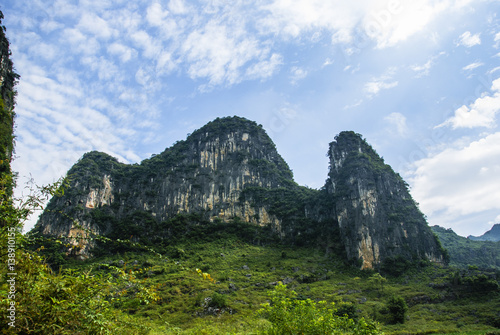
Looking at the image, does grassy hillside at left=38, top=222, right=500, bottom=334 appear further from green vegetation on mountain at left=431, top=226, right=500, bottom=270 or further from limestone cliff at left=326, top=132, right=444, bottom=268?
green vegetation on mountain at left=431, top=226, right=500, bottom=270

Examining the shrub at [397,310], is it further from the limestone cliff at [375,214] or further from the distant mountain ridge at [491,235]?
the distant mountain ridge at [491,235]


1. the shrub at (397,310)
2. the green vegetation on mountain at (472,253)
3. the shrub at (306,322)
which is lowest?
the shrub at (397,310)

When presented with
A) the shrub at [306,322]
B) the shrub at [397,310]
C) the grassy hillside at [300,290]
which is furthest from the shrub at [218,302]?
the shrub at [306,322]

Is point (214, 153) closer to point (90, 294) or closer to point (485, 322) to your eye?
point (485, 322)

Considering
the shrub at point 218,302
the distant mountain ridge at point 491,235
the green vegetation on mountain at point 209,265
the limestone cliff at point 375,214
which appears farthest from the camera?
the distant mountain ridge at point 491,235

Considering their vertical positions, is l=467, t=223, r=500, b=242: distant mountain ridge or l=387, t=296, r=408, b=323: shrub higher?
l=467, t=223, r=500, b=242: distant mountain ridge

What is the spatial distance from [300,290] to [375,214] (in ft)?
95.2

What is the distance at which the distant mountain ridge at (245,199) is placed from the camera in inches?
2394

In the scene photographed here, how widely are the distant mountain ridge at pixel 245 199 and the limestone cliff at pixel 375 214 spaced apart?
21 cm

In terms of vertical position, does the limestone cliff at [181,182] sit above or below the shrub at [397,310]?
above

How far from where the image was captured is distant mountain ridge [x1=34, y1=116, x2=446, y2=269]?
60812 mm

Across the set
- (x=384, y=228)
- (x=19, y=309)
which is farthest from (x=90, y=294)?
(x=384, y=228)

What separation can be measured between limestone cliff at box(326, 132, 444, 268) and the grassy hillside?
4.41 meters

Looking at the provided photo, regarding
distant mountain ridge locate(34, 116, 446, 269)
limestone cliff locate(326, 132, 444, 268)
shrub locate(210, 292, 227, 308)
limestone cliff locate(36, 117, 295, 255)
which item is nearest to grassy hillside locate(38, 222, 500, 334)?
shrub locate(210, 292, 227, 308)
